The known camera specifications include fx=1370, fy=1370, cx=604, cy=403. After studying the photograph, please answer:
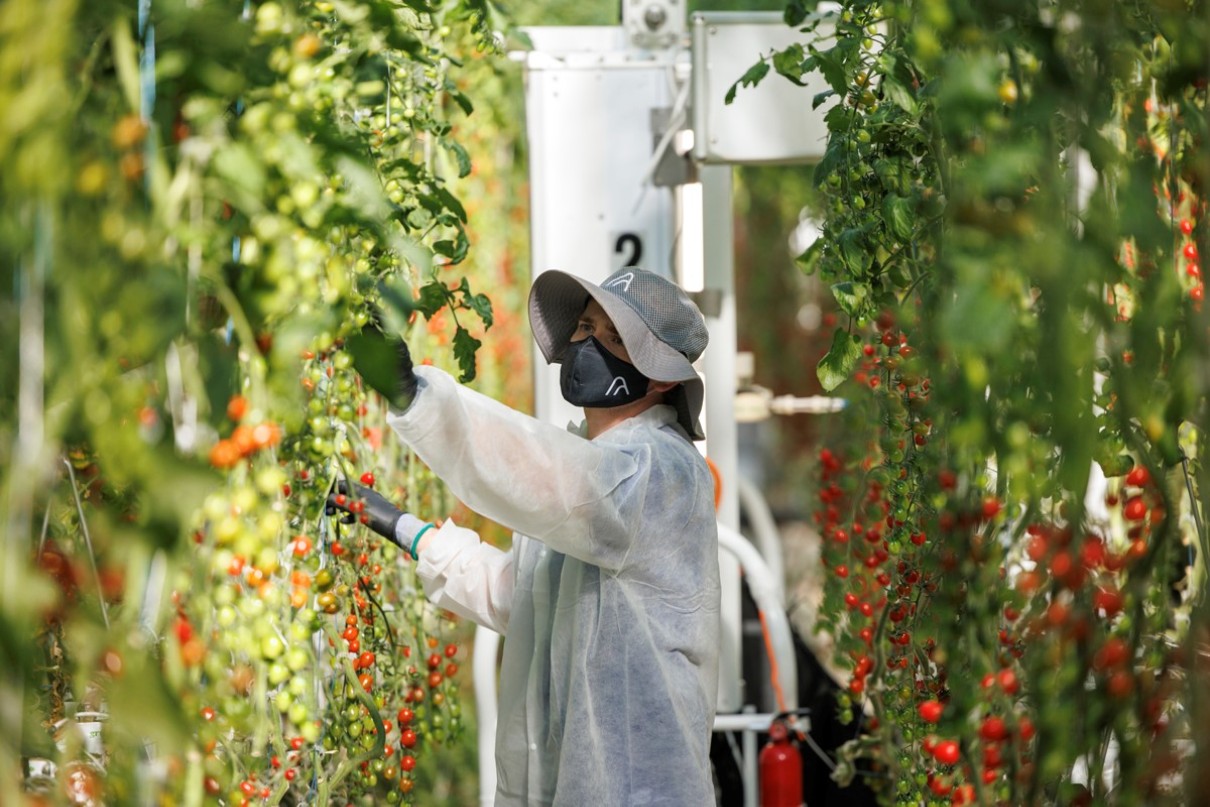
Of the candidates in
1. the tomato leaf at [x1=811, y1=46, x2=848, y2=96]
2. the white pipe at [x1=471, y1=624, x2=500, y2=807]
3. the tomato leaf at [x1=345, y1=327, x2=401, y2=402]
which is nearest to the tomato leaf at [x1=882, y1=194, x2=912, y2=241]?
the tomato leaf at [x1=811, y1=46, x2=848, y2=96]

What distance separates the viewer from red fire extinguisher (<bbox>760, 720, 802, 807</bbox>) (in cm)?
273

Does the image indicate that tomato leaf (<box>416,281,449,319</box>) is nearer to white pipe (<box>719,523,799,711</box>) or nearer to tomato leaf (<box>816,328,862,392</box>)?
tomato leaf (<box>816,328,862,392</box>)

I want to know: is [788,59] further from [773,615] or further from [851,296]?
[773,615]

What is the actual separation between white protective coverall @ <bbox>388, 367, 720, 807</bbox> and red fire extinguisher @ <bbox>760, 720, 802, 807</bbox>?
23.6 inches

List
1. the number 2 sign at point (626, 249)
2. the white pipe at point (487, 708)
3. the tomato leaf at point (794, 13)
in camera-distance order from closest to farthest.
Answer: the tomato leaf at point (794, 13) → the white pipe at point (487, 708) → the number 2 sign at point (626, 249)

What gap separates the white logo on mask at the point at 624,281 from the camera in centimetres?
225

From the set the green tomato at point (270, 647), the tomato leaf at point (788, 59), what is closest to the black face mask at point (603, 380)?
the tomato leaf at point (788, 59)

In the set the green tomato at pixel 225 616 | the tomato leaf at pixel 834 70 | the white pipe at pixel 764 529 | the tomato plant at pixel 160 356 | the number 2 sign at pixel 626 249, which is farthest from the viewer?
the white pipe at pixel 764 529

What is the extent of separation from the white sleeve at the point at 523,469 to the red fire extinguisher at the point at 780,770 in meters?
0.90

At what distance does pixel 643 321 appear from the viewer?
219 centimetres

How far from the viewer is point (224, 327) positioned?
128 cm

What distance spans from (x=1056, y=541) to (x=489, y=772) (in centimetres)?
177

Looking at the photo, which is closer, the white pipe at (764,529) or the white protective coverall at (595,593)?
the white protective coverall at (595,593)

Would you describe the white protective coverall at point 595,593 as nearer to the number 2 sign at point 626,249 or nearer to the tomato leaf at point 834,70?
the tomato leaf at point 834,70
